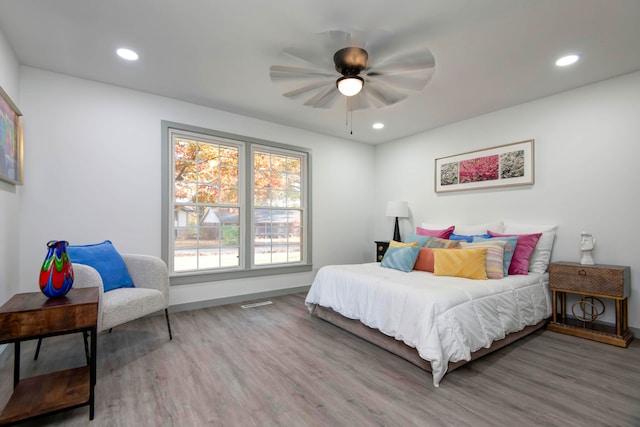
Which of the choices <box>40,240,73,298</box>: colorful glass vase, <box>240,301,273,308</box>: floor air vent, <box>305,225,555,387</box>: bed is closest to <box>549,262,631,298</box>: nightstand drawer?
<box>305,225,555,387</box>: bed

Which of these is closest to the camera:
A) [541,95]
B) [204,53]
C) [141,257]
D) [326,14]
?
[326,14]

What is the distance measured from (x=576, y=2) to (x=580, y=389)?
103 inches

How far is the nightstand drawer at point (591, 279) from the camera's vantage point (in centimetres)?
273

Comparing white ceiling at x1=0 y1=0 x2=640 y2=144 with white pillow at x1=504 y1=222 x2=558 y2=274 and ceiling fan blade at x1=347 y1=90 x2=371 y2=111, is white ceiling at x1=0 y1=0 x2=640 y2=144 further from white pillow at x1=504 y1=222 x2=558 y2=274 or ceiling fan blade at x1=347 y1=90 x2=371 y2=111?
white pillow at x1=504 y1=222 x2=558 y2=274

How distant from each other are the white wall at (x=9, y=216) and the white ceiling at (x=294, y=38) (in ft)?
0.52

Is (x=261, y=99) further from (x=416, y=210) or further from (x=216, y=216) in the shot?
(x=416, y=210)

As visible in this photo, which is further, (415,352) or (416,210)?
(416,210)

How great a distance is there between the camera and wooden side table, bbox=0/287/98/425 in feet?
5.13

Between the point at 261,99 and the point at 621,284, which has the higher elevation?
the point at 261,99

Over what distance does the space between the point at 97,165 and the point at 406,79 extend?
3.25 meters

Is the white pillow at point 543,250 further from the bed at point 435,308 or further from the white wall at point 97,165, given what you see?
the white wall at point 97,165

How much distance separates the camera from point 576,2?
6.70 feet

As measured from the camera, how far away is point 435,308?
7.09 ft

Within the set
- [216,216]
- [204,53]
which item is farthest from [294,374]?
[204,53]
